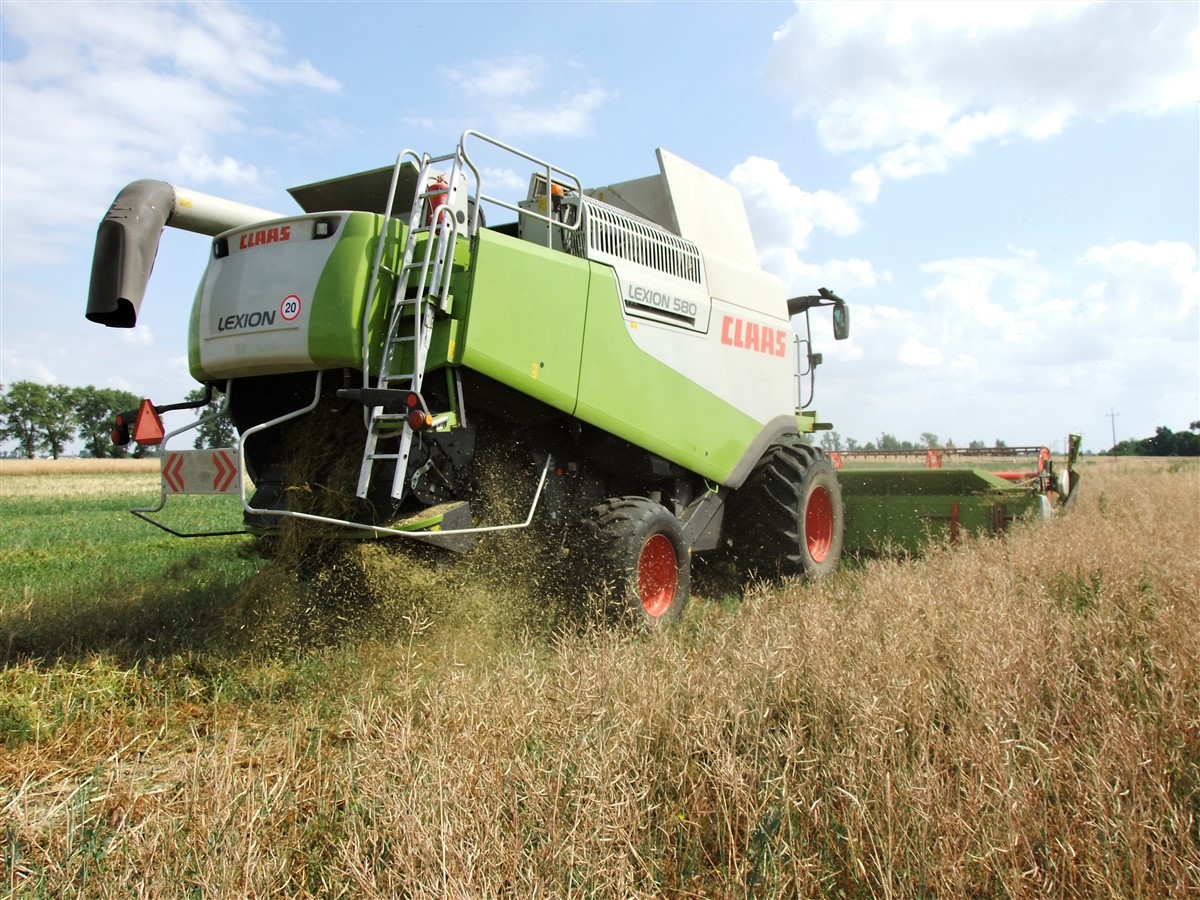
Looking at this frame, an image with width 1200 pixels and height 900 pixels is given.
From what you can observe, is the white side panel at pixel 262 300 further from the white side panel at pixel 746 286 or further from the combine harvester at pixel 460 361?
the white side panel at pixel 746 286

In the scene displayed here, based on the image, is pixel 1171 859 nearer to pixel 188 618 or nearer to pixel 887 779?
pixel 887 779

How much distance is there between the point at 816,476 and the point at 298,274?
417cm

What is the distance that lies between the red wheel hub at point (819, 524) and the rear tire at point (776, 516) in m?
0.18

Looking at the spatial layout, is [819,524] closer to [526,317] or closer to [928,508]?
[928,508]

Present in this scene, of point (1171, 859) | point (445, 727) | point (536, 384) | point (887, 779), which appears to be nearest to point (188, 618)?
point (536, 384)

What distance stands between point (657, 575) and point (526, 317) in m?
1.74

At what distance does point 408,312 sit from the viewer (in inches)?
166

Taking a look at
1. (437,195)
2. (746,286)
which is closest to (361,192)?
(437,195)

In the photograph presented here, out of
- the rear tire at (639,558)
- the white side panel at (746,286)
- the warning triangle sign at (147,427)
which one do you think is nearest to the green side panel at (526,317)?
the rear tire at (639,558)

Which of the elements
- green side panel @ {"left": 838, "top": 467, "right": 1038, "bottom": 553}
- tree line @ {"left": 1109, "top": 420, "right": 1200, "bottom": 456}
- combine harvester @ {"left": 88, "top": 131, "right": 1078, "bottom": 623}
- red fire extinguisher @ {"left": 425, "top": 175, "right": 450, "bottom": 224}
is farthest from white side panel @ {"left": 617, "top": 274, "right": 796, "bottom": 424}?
tree line @ {"left": 1109, "top": 420, "right": 1200, "bottom": 456}

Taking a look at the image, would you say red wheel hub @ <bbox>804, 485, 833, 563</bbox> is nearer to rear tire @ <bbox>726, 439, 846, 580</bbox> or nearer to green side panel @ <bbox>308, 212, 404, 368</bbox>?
rear tire @ <bbox>726, 439, 846, 580</bbox>

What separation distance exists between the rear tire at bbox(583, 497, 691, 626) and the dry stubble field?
0.27 m

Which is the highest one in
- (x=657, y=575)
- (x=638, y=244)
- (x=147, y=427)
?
(x=638, y=244)

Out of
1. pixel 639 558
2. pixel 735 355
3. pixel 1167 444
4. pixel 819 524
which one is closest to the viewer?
pixel 639 558
